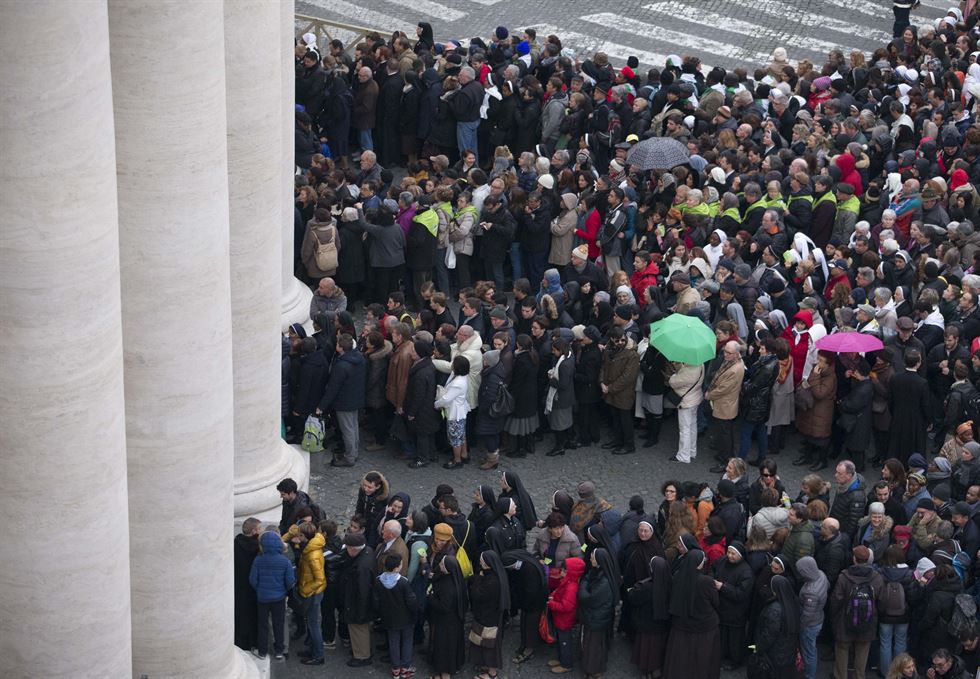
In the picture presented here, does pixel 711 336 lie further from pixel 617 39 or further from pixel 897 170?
pixel 617 39

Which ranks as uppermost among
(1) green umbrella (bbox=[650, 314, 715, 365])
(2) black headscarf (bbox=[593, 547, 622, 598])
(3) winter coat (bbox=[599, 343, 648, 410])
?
(1) green umbrella (bbox=[650, 314, 715, 365])

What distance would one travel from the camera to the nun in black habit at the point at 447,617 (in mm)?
14891

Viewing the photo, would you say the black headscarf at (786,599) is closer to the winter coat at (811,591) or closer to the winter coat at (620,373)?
the winter coat at (811,591)

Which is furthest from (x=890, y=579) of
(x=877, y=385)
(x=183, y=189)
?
(x=183, y=189)

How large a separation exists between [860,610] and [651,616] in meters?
1.81

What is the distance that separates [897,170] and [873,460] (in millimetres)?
5681

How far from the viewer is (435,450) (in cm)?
1880

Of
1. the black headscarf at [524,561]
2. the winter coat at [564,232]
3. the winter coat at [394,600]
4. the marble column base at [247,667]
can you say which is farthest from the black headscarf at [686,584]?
the winter coat at [564,232]

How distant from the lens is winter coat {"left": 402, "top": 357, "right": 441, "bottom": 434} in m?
18.0

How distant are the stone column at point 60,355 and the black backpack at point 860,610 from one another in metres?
6.68

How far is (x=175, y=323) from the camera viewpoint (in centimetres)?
1138

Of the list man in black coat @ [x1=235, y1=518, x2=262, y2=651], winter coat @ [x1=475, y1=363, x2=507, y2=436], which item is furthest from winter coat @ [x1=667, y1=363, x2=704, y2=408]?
man in black coat @ [x1=235, y1=518, x2=262, y2=651]

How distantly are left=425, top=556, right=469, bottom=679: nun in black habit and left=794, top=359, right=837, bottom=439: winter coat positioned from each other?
515cm

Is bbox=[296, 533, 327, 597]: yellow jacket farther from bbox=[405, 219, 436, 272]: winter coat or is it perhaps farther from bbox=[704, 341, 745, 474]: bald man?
bbox=[405, 219, 436, 272]: winter coat
